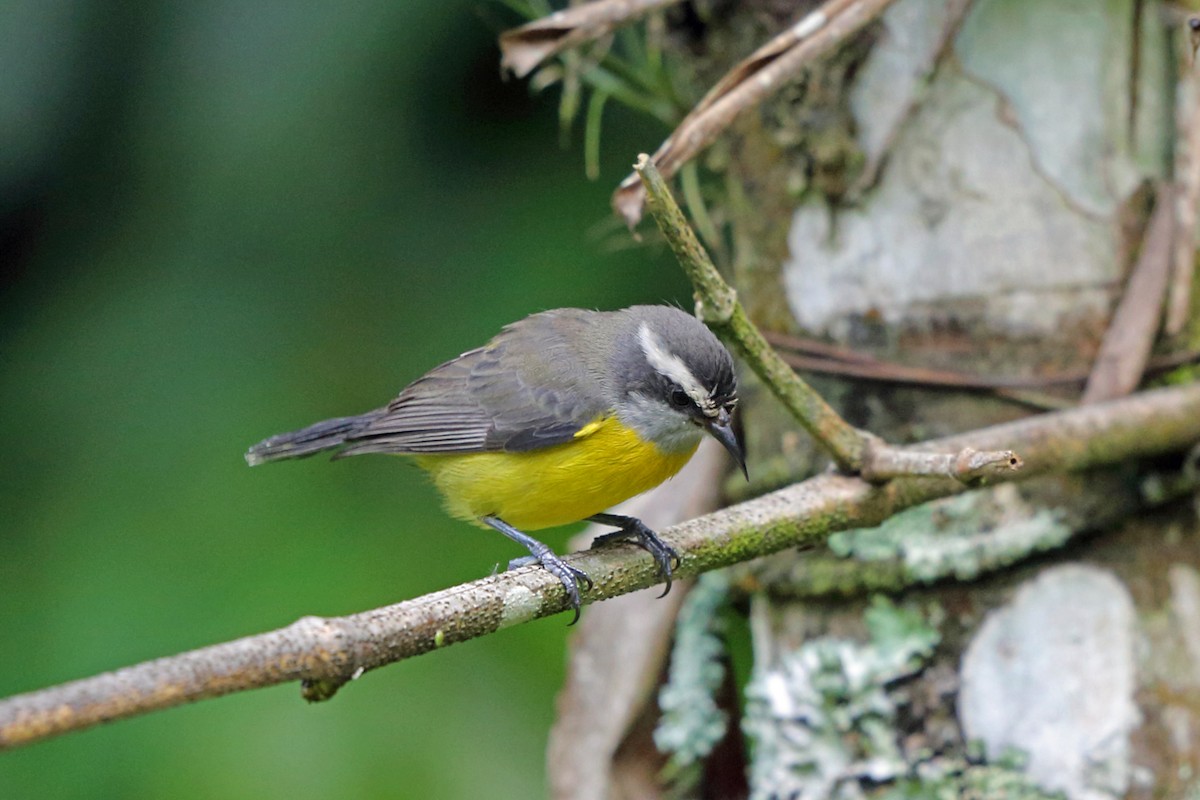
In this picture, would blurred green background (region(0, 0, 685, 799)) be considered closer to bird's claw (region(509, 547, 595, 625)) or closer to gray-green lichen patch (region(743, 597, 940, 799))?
gray-green lichen patch (region(743, 597, 940, 799))

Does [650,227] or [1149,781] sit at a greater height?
[650,227]

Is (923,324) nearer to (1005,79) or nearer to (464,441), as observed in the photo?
(1005,79)

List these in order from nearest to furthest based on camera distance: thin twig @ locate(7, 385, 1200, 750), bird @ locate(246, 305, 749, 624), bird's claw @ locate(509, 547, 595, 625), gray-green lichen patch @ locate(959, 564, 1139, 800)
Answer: thin twig @ locate(7, 385, 1200, 750) → bird's claw @ locate(509, 547, 595, 625) → gray-green lichen patch @ locate(959, 564, 1139, 800) → bird @ locate(246, 305, 749, 624)

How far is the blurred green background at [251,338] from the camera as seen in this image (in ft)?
10.5

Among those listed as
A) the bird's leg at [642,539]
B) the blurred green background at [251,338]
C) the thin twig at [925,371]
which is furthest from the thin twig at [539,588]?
the blurred green background at [251,338]

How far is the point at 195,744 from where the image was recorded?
3100mm

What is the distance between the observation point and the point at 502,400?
305 cm

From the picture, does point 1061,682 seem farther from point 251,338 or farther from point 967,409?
point 251,338

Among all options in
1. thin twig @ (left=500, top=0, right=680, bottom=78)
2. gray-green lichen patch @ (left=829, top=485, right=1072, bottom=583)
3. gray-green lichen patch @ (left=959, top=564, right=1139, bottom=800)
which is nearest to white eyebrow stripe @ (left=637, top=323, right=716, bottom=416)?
gray-green lichen patch @ (left=829, top=485, right=1072, bottom=583)

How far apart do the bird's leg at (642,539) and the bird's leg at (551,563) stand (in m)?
0.15

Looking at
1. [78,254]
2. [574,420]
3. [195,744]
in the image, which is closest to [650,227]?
[574,420]

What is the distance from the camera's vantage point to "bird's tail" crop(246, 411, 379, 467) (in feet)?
10.1

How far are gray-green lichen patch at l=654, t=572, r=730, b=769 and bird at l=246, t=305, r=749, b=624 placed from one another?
40 centimetres

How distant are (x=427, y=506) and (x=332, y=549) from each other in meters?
0.31
